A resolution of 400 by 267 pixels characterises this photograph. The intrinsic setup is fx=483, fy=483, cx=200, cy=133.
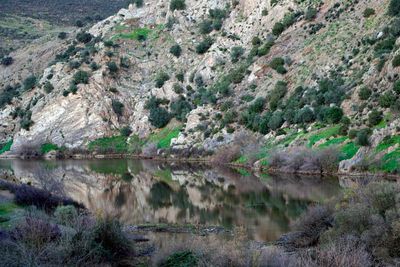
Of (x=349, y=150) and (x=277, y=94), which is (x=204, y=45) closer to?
(x=277, y=94)

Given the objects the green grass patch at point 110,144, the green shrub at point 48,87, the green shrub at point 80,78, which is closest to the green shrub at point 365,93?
the green grass patch at point 110,144

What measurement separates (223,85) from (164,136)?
1423 centimetres

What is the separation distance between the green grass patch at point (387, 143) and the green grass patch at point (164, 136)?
4199cm

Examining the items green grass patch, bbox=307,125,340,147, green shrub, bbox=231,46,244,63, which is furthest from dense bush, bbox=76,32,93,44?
green grass patch, bbox=307,125,340,147

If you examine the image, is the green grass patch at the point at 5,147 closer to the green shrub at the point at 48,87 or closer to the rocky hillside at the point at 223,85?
the rocky hillside at the point at 223,85

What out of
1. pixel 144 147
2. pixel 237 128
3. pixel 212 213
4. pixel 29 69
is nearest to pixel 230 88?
pixel 237 128

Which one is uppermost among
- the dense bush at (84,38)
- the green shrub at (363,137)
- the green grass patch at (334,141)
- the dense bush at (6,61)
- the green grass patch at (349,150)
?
the dense bush at (84,38)

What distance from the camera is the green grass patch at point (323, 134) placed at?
54.2 metres

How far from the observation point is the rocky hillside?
5488cm

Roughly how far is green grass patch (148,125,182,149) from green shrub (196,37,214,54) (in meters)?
19.4

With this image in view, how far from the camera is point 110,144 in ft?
303

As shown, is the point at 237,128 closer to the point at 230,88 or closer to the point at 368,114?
the point at 230,88

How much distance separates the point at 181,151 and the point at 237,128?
1177cm

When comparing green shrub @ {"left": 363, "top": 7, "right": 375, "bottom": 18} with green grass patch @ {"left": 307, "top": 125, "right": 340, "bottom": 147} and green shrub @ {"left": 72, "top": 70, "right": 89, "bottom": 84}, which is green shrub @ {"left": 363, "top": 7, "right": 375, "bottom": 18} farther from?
green shrub @ {"left": 72, "top": 70, "right": 89, "bottom": 84}
